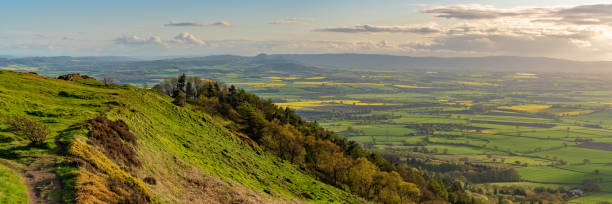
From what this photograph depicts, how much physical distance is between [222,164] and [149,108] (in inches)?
940

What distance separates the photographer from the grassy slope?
3691cm

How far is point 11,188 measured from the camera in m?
22.5

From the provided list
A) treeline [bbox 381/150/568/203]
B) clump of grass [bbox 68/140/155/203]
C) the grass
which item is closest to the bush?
clump of grass [bbox 68/140/155/203]

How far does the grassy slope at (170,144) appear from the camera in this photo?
36906 millimetres

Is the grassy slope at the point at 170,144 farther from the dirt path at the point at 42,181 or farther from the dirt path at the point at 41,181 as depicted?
the dirt path at the point at 42,181

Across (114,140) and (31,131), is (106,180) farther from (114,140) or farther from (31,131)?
(114,140)

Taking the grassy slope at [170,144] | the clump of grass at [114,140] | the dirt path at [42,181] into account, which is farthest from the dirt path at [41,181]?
the clump of grass at [114,140]

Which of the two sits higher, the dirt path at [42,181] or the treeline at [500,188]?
the dirt path at [42,181]

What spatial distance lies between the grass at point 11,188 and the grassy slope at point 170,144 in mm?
3494

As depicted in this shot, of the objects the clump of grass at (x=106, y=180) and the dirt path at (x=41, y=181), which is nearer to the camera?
the dirt path at (x=41, y=181)

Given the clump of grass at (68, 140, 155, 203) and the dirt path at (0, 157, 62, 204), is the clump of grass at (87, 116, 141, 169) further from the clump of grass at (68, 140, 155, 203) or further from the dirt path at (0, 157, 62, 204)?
the dirt path at (0, 157, 62, 204)

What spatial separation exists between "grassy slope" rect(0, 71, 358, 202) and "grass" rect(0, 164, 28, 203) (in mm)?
3494

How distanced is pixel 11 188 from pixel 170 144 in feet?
88.3

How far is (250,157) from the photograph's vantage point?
2542 inches
